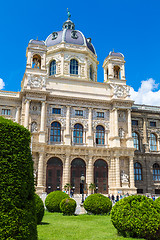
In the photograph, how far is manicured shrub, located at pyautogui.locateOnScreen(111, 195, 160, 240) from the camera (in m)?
10.8

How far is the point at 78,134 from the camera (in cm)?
3806

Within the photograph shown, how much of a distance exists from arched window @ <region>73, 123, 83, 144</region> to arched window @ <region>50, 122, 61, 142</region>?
2.40 meters

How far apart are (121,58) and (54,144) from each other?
19.3 metres

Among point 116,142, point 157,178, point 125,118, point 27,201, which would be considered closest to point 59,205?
point 27,201

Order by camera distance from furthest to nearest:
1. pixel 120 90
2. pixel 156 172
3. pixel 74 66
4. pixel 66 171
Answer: pixel 74 66 < pixel 156 172 < pixel 120 90 < pixel 66 171

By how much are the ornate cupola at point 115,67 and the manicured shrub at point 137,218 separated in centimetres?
3183

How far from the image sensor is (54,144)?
120ft

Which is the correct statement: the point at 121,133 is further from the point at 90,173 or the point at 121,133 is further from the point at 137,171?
the point at 90,173

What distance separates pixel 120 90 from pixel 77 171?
48.2 ft

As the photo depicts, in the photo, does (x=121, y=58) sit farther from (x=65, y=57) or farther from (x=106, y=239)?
(x=106, y=239)

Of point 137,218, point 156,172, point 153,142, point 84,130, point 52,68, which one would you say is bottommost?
point 137,218

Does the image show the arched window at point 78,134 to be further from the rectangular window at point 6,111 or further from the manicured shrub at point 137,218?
the manicured shrub at point 137,218

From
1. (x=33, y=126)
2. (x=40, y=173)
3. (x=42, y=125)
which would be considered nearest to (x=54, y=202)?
(x=40, y=173)

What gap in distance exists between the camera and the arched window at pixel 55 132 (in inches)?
1458
